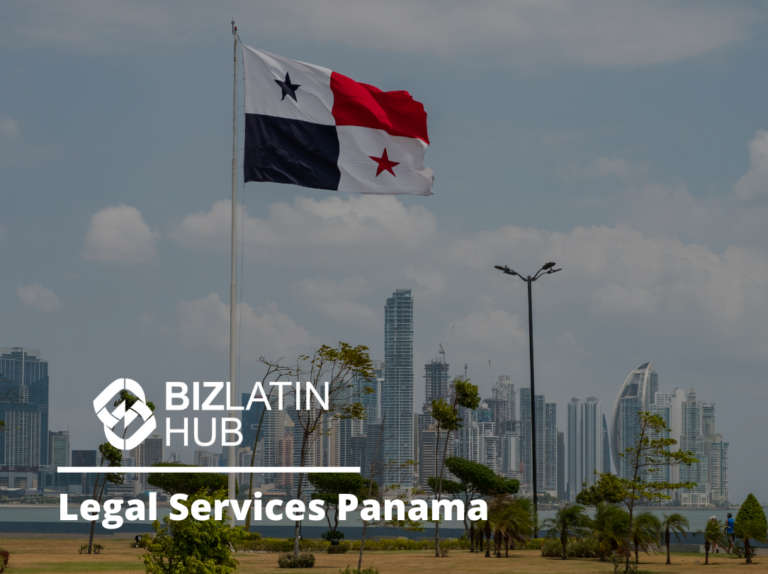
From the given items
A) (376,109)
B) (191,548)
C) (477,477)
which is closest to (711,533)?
(477,477)

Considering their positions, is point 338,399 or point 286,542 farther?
point 286,542

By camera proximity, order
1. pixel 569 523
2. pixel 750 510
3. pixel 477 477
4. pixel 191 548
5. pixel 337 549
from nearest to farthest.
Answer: pixel 191 548, pixel 569 523, pixel 750 510, pixel 337 549, pixel 477 477

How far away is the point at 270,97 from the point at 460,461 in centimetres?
2453

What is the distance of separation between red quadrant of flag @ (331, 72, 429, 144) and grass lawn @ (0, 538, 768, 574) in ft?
41.0

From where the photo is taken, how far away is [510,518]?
33.9 metres

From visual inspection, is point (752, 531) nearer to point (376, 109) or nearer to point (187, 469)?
point (376, 109)

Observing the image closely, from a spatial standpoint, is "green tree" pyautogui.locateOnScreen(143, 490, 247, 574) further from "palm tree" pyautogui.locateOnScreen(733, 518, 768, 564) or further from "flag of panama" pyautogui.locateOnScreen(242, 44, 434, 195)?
"palm tree" pyautogui.locateOnScreen(733, 518, 768, 564)

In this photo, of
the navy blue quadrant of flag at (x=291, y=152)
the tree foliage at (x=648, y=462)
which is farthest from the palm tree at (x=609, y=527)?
the navy blue quadrant of flag at (x=291, y=152)

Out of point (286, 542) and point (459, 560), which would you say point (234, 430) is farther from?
point (286, 542)

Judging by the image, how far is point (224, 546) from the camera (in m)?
16.4

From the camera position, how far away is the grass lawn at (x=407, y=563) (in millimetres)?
26953

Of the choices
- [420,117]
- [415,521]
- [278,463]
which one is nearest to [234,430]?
[415,521]

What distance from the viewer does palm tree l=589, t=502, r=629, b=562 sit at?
29250mm

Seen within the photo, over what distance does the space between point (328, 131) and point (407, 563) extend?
546 inches
